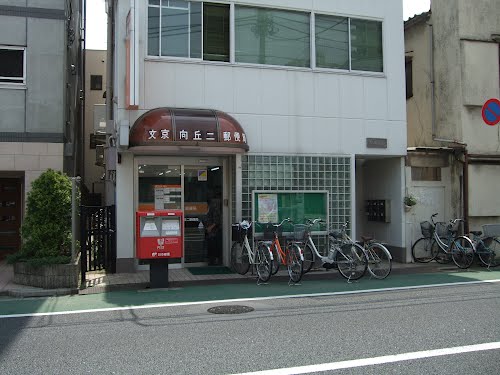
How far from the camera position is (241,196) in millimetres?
11797

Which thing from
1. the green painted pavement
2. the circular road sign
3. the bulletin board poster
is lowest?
the green painted pavement

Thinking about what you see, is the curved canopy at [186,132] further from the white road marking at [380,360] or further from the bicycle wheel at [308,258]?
the white road marking at [380,360]

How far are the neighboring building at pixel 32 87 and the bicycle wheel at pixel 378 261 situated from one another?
8.13 metres

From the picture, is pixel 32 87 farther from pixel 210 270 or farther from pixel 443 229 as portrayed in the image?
pixel 443 229

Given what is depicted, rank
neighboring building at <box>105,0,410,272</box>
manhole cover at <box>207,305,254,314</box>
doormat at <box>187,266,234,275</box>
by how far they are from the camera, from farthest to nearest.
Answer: doormat at <box>187,266,234,275</box> < neighboring building at <box>105,0,410,272</box> < manhole cover at <box>207,305,254,314</box>

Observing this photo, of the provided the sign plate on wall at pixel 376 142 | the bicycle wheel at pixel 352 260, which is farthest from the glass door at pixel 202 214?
the sign plate on wall at pixel 376 142

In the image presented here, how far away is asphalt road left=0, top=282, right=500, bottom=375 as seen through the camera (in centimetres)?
Answer: 503

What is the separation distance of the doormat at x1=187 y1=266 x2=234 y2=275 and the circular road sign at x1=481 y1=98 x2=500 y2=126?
8344 millimetres

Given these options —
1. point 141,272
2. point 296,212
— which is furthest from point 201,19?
point 141,272

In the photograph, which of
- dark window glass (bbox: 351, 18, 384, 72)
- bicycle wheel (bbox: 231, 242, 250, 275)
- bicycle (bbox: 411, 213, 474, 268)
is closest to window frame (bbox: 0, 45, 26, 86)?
bicycle wheel (bbox: 231, 242, 250, 275)

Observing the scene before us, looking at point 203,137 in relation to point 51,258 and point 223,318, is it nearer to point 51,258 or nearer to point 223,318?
point 51,258

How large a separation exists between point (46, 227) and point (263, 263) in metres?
4.43

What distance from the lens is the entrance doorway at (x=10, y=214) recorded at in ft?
46.0

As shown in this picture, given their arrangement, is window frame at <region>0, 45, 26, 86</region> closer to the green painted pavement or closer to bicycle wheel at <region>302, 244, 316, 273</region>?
the green painted pavement
